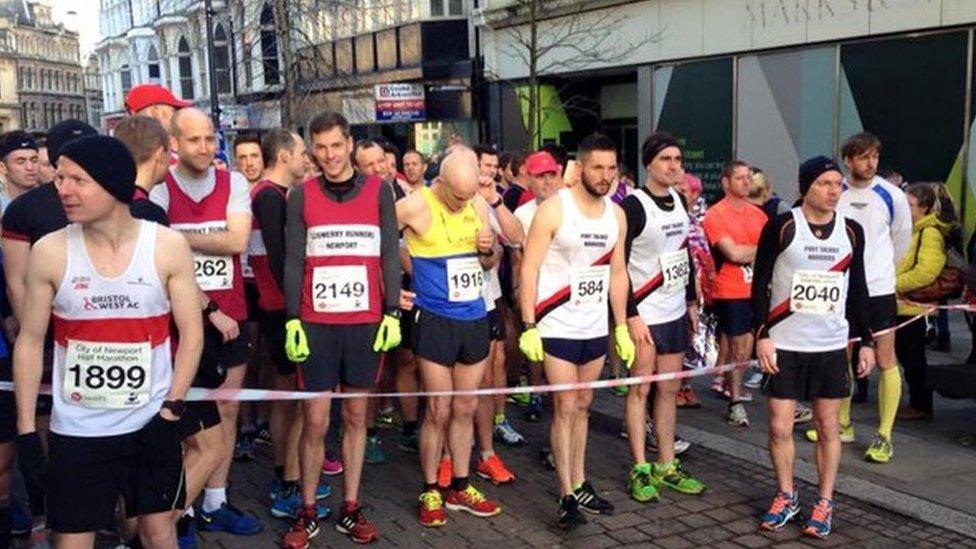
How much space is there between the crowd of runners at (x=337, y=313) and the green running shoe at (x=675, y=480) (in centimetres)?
2

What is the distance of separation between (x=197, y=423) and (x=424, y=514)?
1584 millimetres

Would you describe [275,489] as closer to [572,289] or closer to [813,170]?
[572,289]

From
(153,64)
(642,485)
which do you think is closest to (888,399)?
(642,485)

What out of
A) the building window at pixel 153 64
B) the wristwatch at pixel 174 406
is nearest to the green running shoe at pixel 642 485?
the wristwatch at pixel 174 406

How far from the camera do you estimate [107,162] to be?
3.55 metres

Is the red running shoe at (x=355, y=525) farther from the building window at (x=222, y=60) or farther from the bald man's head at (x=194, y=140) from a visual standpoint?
the building window at (x=222, y=60)

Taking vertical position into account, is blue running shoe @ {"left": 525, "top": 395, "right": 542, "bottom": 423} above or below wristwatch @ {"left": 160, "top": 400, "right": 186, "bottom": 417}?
below

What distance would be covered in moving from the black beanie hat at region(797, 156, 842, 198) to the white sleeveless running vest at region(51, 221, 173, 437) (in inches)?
133

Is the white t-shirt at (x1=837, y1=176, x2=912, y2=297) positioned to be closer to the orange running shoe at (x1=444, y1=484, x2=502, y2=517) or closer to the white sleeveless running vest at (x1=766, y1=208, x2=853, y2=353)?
the white sleeveless running vest at (x1=766, y1=208, x2=853, y2=353)

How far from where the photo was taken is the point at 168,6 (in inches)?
2272

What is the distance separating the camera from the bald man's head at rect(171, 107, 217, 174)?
16.5ft

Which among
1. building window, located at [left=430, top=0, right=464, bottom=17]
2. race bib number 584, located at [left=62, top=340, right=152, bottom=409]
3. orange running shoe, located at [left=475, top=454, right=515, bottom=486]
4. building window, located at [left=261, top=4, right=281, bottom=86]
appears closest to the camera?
race bib number 584, located at [left=62, top=340, right=152, bottom=409]

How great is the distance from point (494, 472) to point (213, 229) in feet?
7.85

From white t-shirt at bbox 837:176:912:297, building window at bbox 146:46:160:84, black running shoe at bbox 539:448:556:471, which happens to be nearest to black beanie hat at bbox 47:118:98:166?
black running shoe at bbox 539:448:556:471
